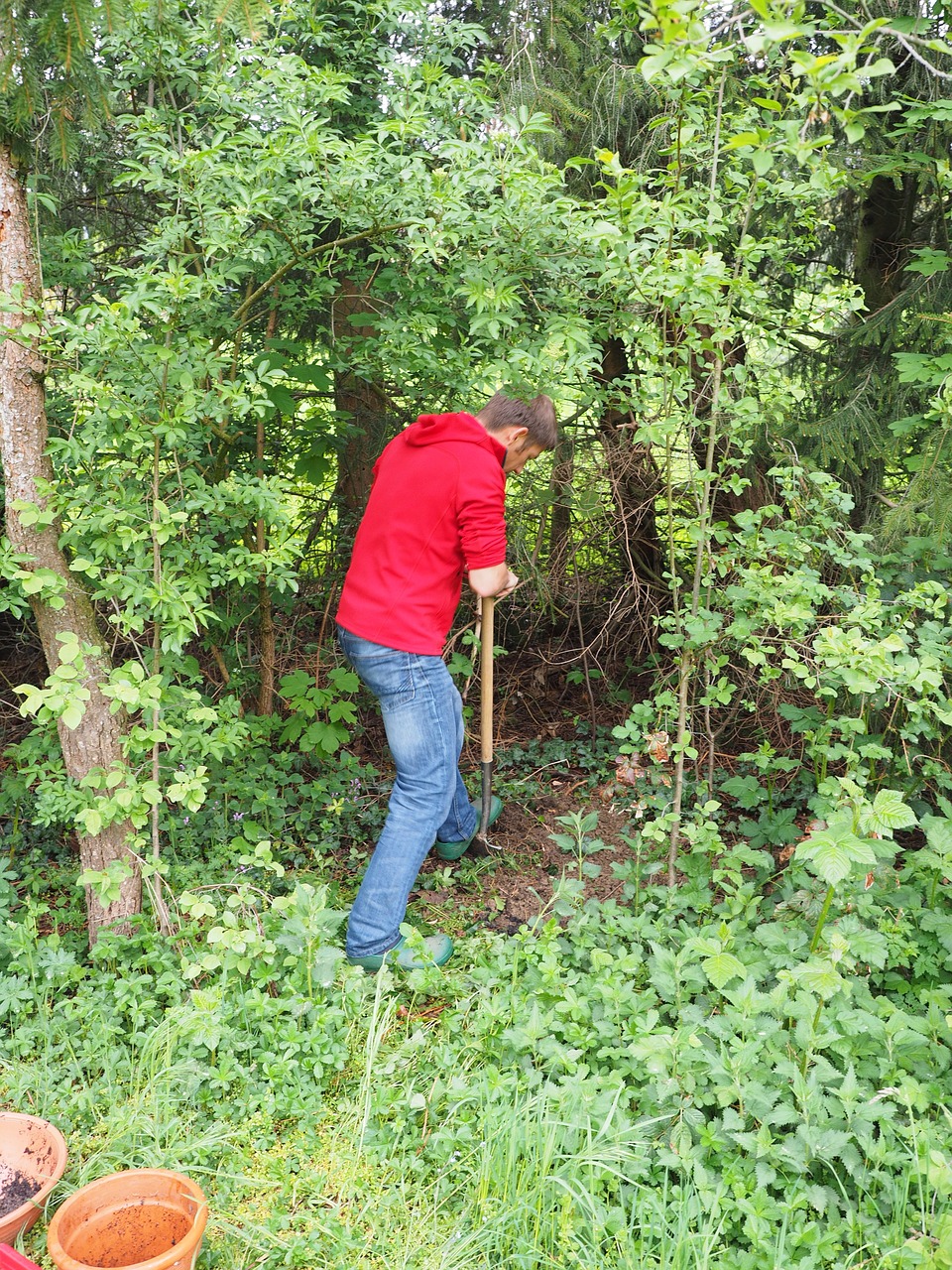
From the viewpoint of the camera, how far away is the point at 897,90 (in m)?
3.72

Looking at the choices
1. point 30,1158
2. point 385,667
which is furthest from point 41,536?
point 30,1158

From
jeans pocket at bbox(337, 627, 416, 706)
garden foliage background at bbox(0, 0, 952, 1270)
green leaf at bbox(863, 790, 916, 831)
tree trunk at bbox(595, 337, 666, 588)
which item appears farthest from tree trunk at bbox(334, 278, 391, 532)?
green leaf at bbox(863, 790, 916, 831)

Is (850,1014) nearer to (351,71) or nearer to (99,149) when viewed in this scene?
(351,71)

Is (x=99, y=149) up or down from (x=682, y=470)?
up

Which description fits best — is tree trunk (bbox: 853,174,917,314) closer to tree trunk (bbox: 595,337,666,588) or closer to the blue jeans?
tree trunk (bbox: 595,337,666,588)

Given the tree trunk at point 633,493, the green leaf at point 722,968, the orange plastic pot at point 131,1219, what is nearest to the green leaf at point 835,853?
the green leaf at point 722,968

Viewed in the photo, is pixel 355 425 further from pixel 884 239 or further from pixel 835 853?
pixel 835 853

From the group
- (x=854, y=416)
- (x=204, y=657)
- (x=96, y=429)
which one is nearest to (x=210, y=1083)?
(x=96, y=429)

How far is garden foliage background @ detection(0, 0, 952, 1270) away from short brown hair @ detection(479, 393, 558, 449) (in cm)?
13

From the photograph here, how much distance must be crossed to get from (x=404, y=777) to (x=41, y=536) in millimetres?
1392

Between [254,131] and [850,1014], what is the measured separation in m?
2.95

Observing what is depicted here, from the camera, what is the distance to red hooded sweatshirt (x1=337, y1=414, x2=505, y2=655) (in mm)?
2891

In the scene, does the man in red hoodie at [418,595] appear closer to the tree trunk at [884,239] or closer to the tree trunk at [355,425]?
the tree trunk at [355,425]

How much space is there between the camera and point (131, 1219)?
6.50 ft
